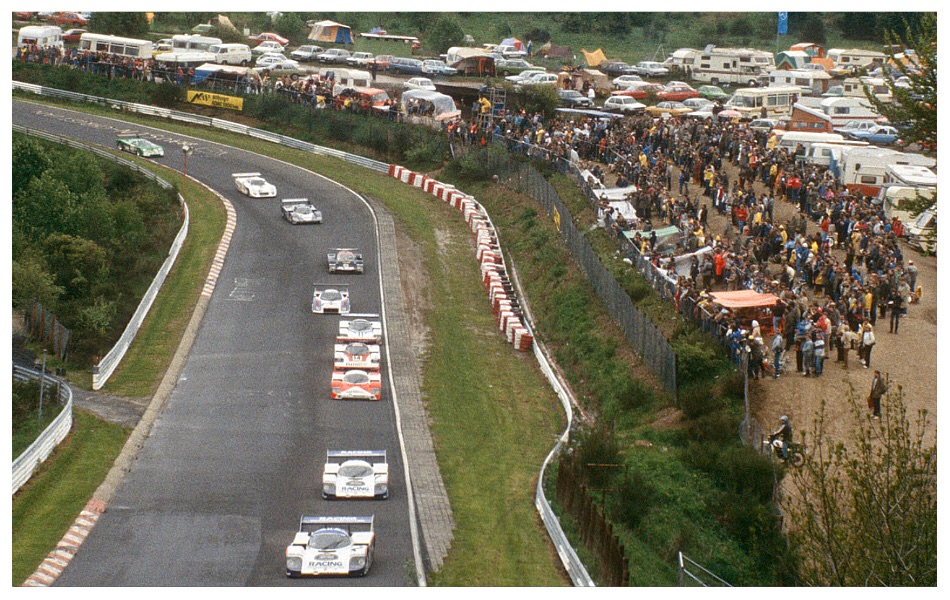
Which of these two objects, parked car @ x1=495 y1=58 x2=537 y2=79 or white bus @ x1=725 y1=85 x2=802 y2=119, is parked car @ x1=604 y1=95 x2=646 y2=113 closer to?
white bus @ x1=725 y1=85 x2=802 y2=119

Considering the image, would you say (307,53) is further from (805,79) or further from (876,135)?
(876,135)

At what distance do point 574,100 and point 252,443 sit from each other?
187 ft

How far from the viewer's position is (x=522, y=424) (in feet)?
149

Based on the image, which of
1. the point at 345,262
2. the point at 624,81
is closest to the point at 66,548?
the point at 345,262

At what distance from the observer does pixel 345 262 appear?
60.2 meters

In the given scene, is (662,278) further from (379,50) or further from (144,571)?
(379,50)

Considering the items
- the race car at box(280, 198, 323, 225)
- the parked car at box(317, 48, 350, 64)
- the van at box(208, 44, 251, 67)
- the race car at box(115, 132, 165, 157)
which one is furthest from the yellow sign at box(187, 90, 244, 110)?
the race car at box(280, 198, 323, 225)

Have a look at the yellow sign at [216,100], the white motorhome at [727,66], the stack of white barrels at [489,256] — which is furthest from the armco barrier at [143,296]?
the white motorhome at [727,66]

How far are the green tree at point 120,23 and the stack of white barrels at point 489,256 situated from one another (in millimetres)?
44500

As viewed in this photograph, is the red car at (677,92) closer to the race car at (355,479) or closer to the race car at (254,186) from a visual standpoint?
the race car at (254,186)

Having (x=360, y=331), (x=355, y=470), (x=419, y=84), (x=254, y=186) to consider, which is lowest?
(x=355, y=470)

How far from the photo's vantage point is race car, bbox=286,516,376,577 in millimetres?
32188

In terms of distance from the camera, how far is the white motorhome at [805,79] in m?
103

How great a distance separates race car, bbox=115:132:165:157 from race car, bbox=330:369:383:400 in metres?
38.3
